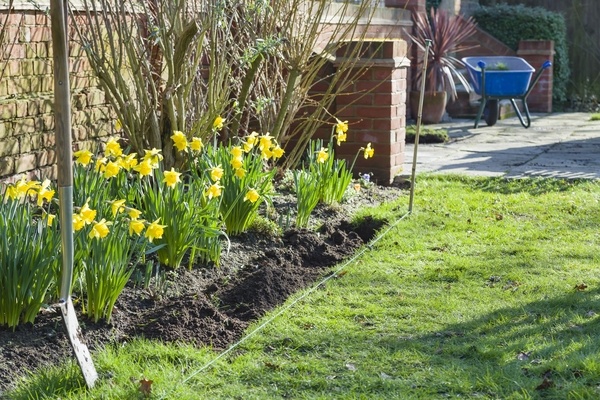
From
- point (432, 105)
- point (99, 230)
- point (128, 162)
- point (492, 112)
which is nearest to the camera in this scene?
point (99, 230)

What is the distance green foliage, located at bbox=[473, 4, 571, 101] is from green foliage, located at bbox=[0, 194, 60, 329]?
13.8 metres

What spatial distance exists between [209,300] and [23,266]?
1.04 metres

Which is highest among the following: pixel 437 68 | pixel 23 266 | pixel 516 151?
pixel 437 68

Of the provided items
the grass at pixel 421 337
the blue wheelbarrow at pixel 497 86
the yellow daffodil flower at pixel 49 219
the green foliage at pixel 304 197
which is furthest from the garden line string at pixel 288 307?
the blue wheelbarrow at pixel 497 86

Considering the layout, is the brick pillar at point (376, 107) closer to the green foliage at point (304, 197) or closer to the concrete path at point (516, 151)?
the concrete path at point (516, 151)

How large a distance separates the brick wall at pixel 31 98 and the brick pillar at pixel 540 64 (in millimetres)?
10975

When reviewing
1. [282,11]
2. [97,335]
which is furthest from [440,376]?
[282,11]

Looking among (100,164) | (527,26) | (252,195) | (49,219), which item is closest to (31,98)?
(100,164)

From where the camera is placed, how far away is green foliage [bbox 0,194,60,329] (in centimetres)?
377

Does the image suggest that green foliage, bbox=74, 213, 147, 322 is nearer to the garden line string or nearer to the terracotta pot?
the garden line string

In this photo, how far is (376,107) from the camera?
7.79 m

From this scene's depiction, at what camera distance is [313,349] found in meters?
4.02

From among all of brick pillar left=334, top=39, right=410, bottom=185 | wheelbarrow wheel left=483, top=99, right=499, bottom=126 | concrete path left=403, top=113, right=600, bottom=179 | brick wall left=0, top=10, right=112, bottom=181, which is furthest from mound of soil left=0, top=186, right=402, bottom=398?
wheelbarrow wheel left=483, top=99, right=499, bottom=126

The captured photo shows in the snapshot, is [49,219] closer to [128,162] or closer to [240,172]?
[128,162]
